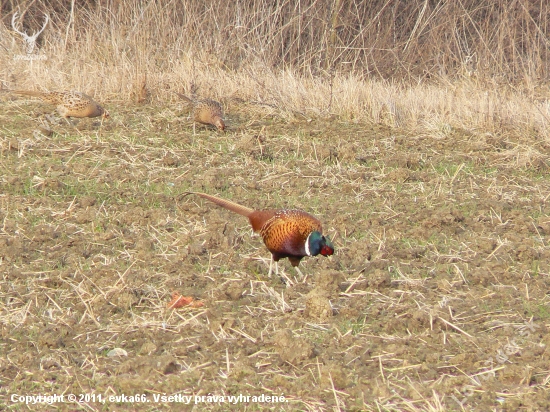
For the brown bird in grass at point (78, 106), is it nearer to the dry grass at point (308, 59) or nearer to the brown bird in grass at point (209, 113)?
the dry grass at point (308, 59)

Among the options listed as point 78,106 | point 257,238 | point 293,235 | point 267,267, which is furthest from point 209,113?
point 293,235

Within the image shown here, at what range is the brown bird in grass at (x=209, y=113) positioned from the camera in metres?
7.39

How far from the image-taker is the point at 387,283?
4461 millimetres

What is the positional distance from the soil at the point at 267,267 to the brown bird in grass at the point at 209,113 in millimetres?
109

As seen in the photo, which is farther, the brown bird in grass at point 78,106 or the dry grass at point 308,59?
the dry grass at point 308,59

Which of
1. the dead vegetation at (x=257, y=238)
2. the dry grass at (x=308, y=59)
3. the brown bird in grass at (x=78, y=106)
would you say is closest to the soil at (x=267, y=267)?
the dead vegetation at (x=257, y=238)

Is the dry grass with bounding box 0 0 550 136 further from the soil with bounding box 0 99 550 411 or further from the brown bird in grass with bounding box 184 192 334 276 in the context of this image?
the brown bird in grass with bounding box 184 192 334 276

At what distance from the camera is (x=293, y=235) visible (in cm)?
427

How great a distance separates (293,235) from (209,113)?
11.1 feet

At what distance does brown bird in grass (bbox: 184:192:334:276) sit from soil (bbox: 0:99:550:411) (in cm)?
21

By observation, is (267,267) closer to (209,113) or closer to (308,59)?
(209,113)

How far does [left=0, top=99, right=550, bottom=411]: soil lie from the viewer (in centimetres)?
350

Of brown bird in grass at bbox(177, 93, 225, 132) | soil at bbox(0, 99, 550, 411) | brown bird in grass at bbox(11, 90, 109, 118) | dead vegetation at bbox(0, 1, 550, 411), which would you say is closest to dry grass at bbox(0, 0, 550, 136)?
dead vegetation at bbox(0, 1, 550, 411)

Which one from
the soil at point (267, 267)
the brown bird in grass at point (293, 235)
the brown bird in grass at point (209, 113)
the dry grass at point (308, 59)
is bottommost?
the dry grass at point (308, 59)
